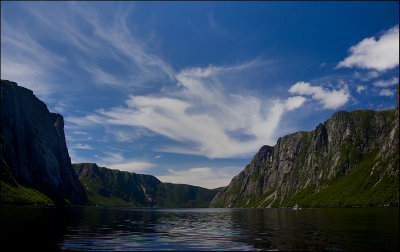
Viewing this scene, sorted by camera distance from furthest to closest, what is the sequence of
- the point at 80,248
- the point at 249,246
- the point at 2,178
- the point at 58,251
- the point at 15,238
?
the point at 2,178
the point at 15,238
the point at 249,246
the point at 80,248
the point at 58,251

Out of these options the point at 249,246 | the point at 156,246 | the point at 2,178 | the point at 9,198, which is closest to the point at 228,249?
the point at 249,246

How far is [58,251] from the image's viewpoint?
27609 mm

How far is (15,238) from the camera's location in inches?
1362

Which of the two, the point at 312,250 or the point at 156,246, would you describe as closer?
the point at 312,250

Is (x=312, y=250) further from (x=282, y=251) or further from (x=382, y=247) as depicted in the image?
(x=382, y=247)

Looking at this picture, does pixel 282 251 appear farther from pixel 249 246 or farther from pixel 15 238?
pixel 15 238

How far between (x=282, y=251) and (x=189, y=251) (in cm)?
1013

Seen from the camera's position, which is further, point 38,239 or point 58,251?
point 38,239

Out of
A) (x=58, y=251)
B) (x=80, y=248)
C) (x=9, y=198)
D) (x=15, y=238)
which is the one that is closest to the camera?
Result: (x=58, y=251)

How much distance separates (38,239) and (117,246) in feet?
40.3

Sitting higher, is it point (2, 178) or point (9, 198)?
point (2, 178)

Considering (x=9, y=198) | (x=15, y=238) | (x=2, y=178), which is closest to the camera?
(x=15, y=238)

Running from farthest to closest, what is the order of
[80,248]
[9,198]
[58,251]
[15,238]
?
[9,198] < [15,238] < [80,248] < [58,251]

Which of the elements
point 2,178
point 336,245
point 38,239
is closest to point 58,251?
point 38,239
